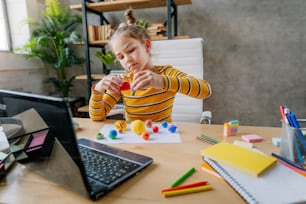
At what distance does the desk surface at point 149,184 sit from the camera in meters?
0.37

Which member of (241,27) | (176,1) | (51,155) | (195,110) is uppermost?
(176,1)

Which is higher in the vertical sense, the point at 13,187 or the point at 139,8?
the point at 139,8

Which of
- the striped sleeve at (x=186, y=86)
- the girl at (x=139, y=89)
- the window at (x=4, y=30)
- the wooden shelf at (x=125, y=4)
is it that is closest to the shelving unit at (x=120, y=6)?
the wooden shelf at (x=125, y=4)

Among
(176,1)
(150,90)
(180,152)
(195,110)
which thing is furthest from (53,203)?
(176,1)

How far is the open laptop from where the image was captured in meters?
0.32

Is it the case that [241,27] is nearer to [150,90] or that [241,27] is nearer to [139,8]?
[139,8]

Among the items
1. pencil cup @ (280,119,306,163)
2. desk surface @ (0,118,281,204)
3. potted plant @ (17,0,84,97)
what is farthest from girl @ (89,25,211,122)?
potted plant @ (17,0,84,97)

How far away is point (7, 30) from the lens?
2254mm

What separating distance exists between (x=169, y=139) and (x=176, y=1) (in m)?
1.63

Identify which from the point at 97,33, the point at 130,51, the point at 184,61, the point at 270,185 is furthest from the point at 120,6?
the point at 270,185

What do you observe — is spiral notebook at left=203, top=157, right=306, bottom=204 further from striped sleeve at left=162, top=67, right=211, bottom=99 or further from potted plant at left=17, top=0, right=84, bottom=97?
potted plant at left=17, top=0, right=84, bottom=97

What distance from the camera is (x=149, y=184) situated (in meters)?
0.41

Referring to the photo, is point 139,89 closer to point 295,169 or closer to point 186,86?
point 186,86

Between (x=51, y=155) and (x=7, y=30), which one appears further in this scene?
(x=7, y=30)
